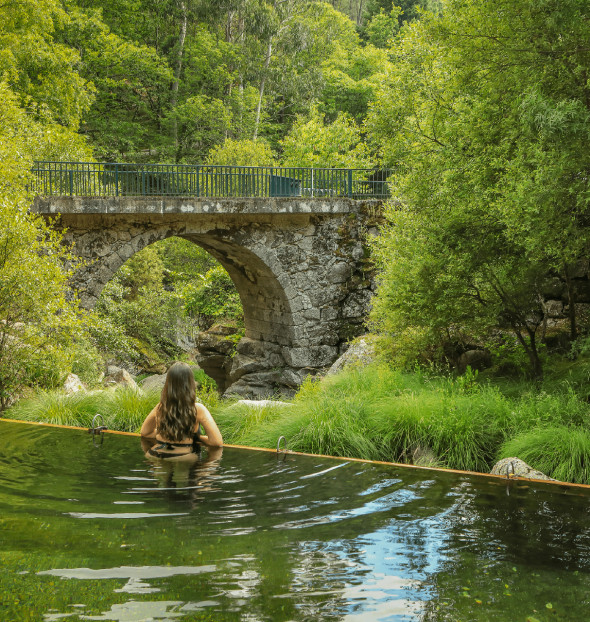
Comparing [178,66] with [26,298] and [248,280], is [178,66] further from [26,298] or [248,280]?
[26,298]

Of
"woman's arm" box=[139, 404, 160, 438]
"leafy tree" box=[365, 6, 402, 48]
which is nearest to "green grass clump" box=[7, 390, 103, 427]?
"woman's arm" box=[139, 404, 160, 438]

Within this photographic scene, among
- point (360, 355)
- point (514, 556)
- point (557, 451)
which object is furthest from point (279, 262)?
point (514, 556)

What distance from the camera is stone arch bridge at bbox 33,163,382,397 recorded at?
44.4 ft

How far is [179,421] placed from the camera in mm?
4930

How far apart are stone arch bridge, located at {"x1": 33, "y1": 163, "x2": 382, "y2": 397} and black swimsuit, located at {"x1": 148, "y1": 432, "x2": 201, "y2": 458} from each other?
8516mm

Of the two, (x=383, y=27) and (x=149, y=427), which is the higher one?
(x=383, y=27)

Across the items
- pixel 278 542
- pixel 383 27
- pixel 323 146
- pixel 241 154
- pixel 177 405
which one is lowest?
pixel 278 542

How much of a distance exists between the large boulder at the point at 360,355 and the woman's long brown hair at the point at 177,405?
6.23 meters

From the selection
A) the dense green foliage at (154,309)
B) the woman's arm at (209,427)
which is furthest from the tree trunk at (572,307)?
the dense green foliage at (154,309)

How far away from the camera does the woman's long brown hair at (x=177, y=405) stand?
4.71m

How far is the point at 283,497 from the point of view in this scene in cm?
458

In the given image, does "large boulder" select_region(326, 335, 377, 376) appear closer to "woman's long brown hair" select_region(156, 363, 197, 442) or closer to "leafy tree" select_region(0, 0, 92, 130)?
"woman's long brown hair" select_region(156, 363, 197, 442)

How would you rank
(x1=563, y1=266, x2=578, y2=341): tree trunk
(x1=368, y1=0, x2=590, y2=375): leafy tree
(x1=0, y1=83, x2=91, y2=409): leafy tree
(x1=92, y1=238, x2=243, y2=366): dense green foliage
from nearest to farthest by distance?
(x1=368, y1=0, x2=590, y2=375): leafy tree, (x1=0, y1=83, x2=91, y2=409): leafy tree, (x1=563, y1=266, x2=578, y2=341): tree trunk, (x1=92, y1=238, x2=243, y2=366): dense green foliage

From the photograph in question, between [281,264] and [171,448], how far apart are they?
34.1ft
